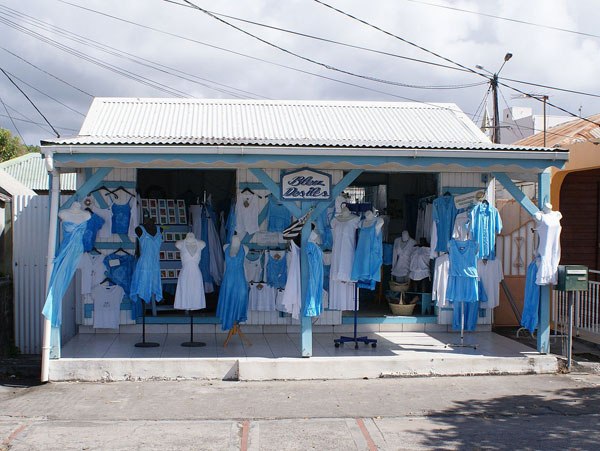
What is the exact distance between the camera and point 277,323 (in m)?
10.9

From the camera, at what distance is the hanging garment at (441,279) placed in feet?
34.1

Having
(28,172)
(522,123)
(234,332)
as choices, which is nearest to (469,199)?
(234,332)

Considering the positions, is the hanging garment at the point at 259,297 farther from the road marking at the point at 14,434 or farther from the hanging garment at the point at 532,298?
the road marking at the point at 14,434

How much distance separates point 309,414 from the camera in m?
7.17

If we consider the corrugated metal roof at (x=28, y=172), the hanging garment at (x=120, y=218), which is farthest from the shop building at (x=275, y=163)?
the corrugated metal roof at (x=28, y=172)

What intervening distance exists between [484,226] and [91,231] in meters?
5.98

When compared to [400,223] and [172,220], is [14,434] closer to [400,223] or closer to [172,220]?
[172,220]

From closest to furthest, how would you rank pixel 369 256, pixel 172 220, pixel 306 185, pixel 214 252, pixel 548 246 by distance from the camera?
pixel 306 185, pixel 548 246, pixel 369 256, pixel 172 220, pixel 214 252

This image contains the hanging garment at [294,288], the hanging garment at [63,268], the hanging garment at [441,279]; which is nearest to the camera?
the hanging garment at [63,268]

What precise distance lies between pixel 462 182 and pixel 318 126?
106 inches

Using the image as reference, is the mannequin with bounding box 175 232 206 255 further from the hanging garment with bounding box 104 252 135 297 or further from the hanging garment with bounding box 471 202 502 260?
the hanging garment with bounding box 471 202 502 260

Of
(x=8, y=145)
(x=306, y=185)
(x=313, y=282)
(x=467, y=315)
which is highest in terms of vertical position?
(x=8, y=145)

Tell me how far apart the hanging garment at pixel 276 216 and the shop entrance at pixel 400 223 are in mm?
1157

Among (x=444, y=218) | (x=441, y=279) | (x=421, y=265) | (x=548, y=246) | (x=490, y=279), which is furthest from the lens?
(x=421, y=265)
